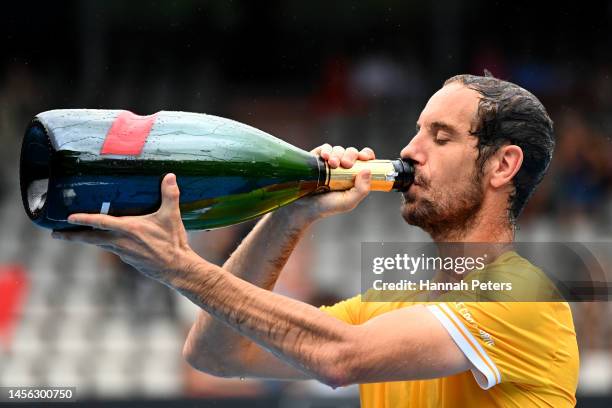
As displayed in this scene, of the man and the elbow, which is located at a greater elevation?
the man

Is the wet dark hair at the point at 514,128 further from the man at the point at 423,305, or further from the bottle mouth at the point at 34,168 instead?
the bottle mouth at the point at 34,168

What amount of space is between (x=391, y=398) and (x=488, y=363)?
402 millimetres

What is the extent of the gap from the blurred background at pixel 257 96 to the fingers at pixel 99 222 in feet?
19.0

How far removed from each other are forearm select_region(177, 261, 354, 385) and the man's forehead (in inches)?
28.7

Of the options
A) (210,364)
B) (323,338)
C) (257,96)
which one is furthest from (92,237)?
(257,96)

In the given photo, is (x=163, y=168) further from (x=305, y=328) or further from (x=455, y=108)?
(x=455, y=108)

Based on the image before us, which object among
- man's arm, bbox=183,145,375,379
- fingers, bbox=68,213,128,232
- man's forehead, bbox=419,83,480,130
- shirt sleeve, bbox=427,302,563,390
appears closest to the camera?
fingers, bbox=68,213,128,232

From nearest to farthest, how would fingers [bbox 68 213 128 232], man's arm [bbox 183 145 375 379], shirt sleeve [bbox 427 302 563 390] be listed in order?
fingers [bbox 68 213 128 232] → shirt sleeve [bbox 427 302 563 390] → man's arm [bbox 183 145 375 379]

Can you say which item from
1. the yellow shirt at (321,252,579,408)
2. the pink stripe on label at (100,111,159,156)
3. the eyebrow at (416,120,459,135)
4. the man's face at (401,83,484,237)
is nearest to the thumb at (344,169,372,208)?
the man's face at (401,83,484,237)

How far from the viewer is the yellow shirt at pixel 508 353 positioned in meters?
2.89

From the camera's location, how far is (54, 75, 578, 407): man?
9.12 ft

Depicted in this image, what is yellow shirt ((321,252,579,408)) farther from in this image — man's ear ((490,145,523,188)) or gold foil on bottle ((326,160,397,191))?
gold foil on bottle ((326,160,397,191))

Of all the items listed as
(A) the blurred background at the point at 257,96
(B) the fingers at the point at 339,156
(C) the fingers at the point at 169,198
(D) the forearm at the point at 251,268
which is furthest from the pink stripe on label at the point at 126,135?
(A) the blurred background at the point at 257,96

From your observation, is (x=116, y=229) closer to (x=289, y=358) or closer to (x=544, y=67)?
(x=289, y=358)
